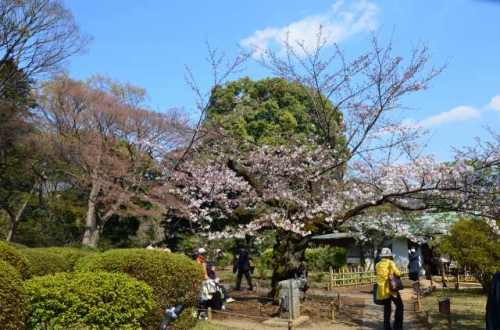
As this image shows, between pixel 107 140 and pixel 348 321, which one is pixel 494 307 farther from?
pixel 107 140

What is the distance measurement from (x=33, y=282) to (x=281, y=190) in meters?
7.52

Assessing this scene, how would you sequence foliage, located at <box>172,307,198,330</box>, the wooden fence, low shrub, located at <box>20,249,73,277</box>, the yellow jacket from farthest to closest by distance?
the wooden fence
low shrub, located at <box>20,249,73,277</box>
the yellow jacket
foliage, located at <box>172,307,198,330</box>

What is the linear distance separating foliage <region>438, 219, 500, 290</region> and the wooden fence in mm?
5667

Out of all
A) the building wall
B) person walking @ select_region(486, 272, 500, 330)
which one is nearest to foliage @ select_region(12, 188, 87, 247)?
the building wall

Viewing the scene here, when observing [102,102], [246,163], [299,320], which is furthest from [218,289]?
[102,102]

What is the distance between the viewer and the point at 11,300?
5.15 meters

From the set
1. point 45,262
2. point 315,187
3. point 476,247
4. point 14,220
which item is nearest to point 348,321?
point 315,187

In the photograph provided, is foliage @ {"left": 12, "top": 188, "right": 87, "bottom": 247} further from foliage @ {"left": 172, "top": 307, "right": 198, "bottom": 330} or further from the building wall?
foliage @ {"left": 172, "top": 307, "right": 198, "bottom": 330}

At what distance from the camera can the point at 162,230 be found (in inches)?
A: 1165

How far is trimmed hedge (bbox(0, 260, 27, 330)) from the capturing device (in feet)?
16.5

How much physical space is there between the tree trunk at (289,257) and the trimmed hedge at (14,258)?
273 inches

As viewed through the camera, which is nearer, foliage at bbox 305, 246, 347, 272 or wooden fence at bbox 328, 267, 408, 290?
wooden fence at bbox 328, 267, 408, 290

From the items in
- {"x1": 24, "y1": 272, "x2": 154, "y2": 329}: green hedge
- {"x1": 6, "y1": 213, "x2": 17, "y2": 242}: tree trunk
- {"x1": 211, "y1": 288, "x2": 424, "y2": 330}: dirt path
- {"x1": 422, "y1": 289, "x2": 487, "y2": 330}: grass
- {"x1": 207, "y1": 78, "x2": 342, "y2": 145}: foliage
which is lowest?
{"x1": 211, "y1": 288, "x2": 424, "y2": 330}: dirt path

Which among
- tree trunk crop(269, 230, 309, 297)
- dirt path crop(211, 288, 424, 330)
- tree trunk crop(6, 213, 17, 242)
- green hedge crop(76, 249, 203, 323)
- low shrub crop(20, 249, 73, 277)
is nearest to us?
green hedge crop(76, 249, 203, 323)
